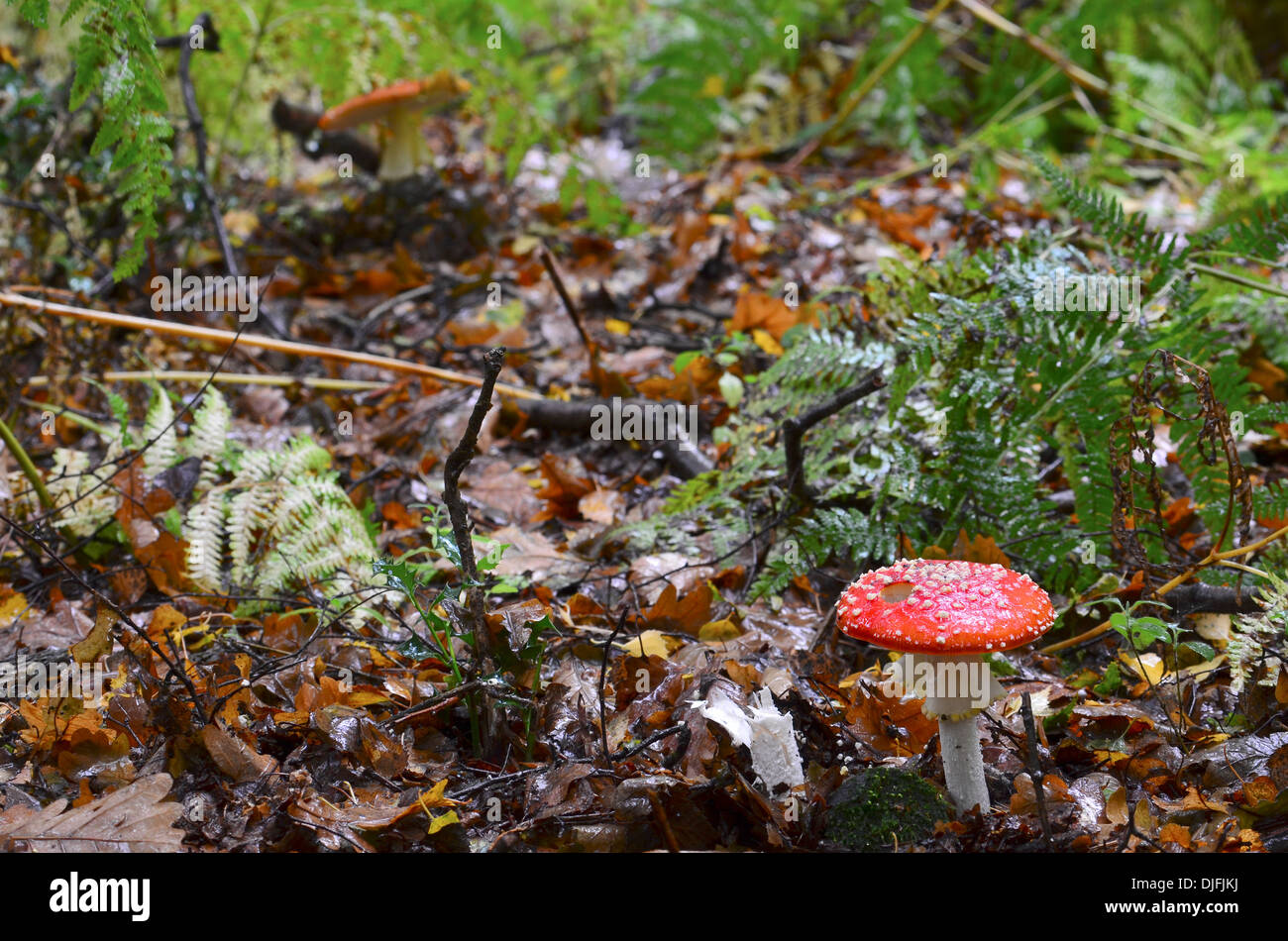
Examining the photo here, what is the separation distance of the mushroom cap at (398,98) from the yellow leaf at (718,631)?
3.65m

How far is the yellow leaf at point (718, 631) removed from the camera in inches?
106

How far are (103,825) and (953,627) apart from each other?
1.75 meters

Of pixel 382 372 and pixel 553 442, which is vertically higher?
pixel 382 372

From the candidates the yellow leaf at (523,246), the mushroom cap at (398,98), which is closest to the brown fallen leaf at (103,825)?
the yellow leaf at (523,246)

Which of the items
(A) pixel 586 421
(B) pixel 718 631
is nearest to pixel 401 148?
(A) pixel 586 421

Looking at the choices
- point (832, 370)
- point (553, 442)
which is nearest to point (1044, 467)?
point (832, 370)

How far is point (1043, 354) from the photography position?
2822 mm

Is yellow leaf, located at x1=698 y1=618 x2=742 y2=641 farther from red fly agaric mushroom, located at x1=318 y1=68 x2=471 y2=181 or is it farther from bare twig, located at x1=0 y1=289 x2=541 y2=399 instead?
red fly agaric mushroom, located at x1=318 y1=68 x2=471 y2=181

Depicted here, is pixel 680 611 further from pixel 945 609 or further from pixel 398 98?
pixel 398 98

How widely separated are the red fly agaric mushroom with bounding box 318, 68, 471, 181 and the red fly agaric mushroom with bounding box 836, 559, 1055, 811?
4.11m

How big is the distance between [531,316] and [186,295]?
1.75m

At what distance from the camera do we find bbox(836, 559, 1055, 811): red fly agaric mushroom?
1809 mm
